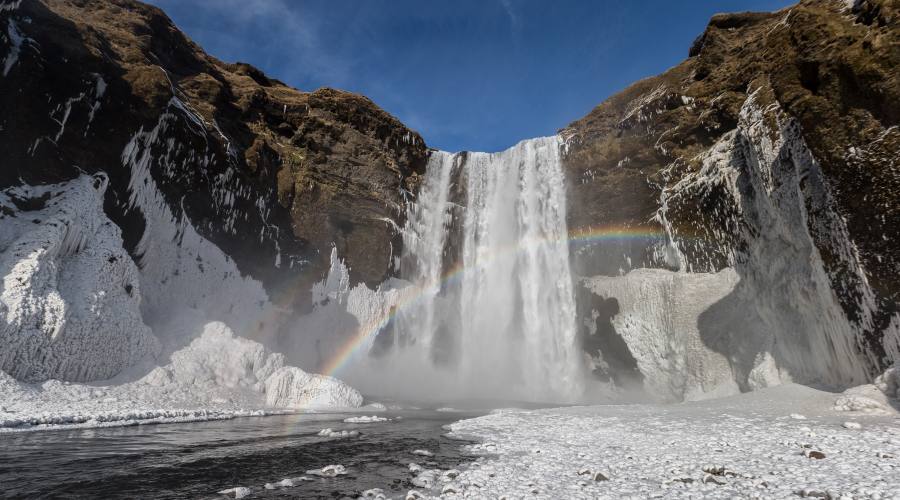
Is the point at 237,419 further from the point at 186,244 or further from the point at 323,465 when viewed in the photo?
the point at 186,244

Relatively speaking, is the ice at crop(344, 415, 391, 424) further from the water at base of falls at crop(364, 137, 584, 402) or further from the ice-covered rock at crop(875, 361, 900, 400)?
the water at base of falls at crop(364, 137, 584, 402)

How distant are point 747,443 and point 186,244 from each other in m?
27.6

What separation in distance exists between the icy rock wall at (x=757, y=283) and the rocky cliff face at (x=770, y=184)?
84mm

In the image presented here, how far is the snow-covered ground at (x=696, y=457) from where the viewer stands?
7.10 metres

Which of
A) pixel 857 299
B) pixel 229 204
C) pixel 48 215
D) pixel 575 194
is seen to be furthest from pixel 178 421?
pixel 575 194

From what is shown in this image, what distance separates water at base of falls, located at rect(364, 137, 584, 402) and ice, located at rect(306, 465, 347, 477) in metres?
26.3

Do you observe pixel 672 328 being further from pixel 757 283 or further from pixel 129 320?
pixel 129 320

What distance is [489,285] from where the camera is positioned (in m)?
38.2

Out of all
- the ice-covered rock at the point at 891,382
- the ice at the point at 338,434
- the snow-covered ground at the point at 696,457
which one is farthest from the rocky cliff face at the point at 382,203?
the ice at the point at 338,434

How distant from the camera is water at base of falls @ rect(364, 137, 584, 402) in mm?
34625

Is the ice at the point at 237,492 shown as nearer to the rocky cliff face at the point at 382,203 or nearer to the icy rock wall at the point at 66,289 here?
the icy rock wall at the point at 66,289

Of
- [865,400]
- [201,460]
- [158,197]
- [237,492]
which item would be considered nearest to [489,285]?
[158,197]

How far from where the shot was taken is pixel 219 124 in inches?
1178

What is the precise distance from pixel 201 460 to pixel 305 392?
15.3m
